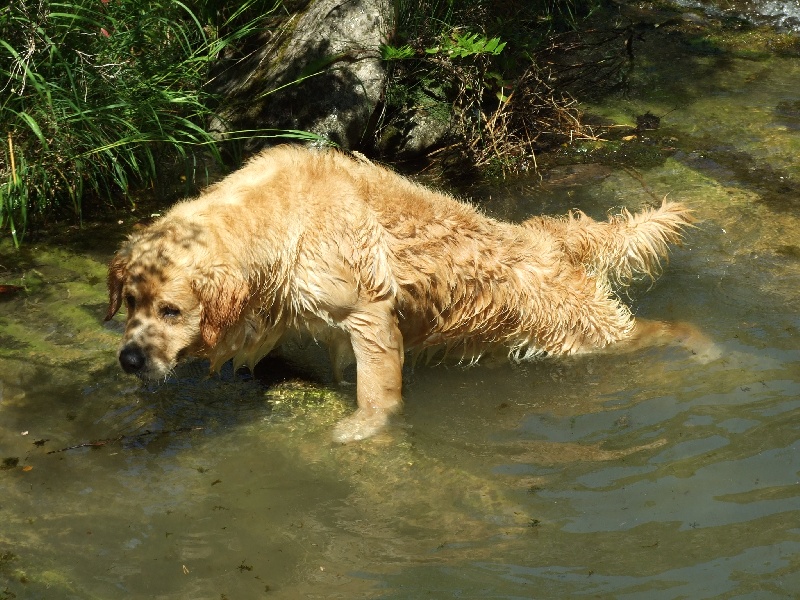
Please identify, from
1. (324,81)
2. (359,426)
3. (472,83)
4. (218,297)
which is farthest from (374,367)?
(472,83)

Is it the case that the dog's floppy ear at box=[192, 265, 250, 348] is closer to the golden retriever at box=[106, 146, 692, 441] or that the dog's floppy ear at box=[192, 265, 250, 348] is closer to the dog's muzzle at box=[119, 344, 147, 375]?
the golden retriever at box=[106, 146, 692, 441]

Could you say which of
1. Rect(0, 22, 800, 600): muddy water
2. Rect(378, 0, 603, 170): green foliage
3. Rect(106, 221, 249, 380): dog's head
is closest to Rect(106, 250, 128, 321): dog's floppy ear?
Rect(106, 221, 249, 380): dog's head

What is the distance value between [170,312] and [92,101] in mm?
2616

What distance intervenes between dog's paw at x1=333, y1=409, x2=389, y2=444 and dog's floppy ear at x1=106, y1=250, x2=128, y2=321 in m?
1.47

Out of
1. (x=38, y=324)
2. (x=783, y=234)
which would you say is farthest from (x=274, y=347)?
(x=783, y=234)

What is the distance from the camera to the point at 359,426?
218 inches

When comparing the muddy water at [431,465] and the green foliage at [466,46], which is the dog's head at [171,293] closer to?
the muddy water at [431,465]

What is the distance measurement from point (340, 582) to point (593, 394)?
7.48 feet

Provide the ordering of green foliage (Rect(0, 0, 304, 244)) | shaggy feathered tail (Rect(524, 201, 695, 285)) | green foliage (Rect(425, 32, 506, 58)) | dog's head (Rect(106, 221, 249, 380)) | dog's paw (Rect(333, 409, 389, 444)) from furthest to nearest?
1. green foliage (Rect(425, 32, 506, 58))
2. green foliage (Rect(0, 0, 304, 244))
3. shaggy feathered tail (Rect(524, 201, 695, 285))
4. dog's paw (Rect(333, 409, 389, 444))
5. dog's head (Rect(106, 221, 249, 380))

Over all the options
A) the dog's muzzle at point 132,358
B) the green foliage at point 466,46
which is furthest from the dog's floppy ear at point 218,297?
the green foliage at point 466,46

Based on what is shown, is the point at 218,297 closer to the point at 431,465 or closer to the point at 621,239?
the point at 431,465

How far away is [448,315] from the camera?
600cm

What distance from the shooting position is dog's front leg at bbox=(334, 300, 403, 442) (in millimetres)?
5504

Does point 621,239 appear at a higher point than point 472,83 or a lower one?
lower
